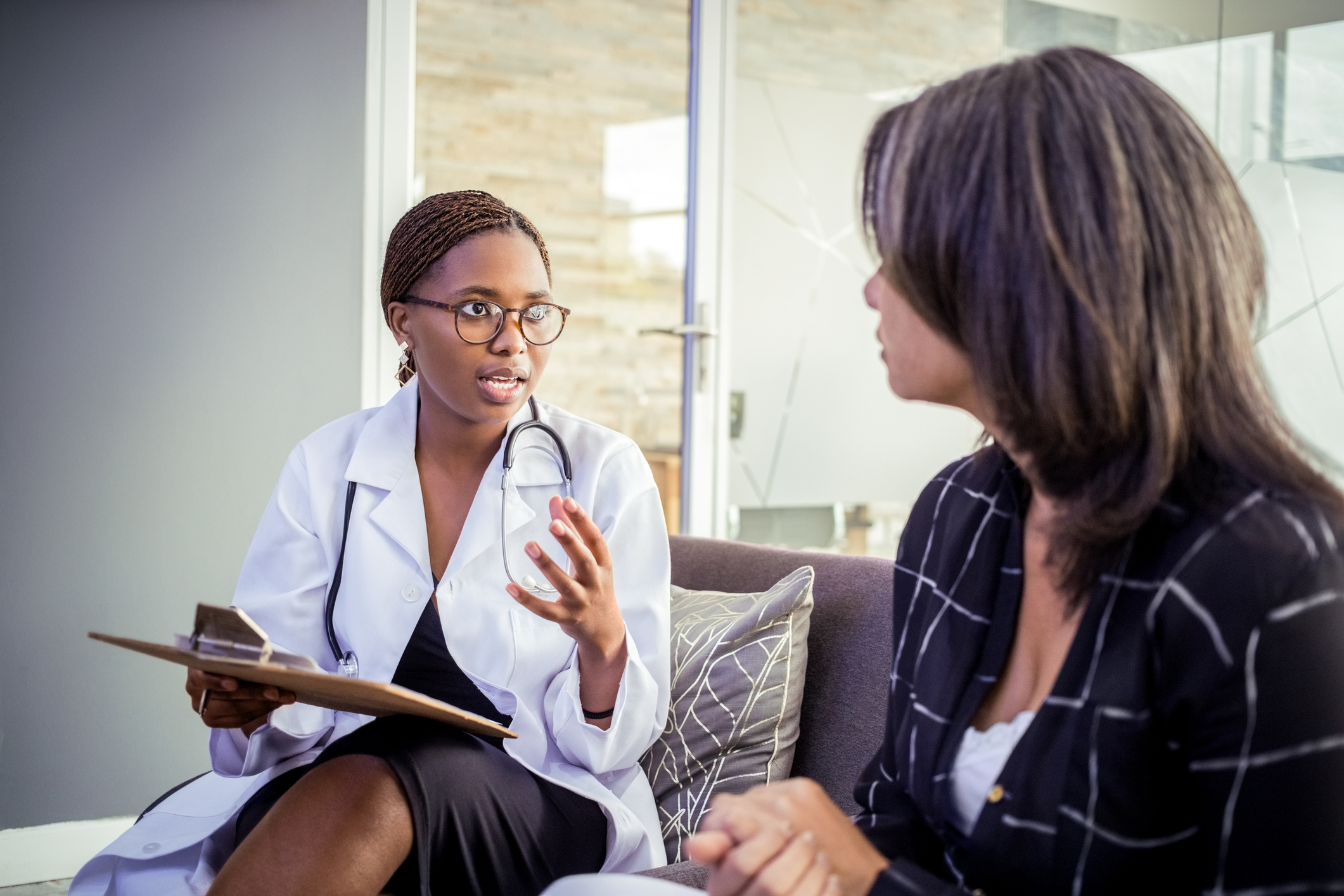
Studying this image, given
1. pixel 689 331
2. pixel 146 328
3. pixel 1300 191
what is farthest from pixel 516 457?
pixel 1300 191

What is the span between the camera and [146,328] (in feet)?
8.75

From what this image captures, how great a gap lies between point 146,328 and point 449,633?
5.39 feet

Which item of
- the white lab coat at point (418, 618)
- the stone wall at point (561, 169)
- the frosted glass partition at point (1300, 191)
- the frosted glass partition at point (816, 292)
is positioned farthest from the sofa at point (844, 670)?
the stone wall at point (561, 169)

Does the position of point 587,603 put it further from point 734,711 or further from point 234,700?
point 234,700

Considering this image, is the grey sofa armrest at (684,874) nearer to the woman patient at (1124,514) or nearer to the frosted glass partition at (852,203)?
the woman patient at (1124,514)

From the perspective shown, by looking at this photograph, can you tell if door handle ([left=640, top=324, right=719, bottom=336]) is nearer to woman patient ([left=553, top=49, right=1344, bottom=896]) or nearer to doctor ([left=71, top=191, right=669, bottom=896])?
doctor ([left=71, top=191, right=669, bottom=896])

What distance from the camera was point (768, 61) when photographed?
342cm

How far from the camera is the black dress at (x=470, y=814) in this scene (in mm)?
1175

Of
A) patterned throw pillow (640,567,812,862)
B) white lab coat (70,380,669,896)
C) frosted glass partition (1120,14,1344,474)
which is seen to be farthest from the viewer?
frosted glass partition (1120,14,1344,474)

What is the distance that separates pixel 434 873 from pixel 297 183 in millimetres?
2040

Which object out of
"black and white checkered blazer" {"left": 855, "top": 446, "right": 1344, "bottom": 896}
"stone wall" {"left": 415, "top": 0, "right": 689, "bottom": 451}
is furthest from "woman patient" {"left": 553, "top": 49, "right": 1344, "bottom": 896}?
"stone wall" {"left": 415, "top": 0, "right": 689, "bottom": 451}

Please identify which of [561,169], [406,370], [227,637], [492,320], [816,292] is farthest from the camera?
[561,169]

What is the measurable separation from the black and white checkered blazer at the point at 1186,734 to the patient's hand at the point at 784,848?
0.09 ft

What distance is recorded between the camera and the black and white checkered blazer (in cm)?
69
